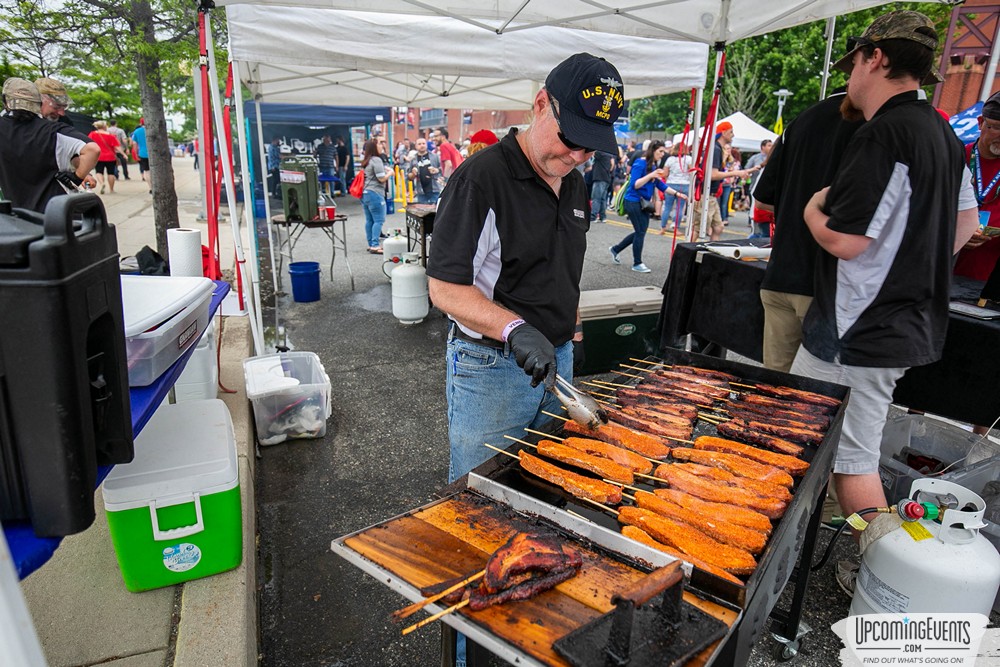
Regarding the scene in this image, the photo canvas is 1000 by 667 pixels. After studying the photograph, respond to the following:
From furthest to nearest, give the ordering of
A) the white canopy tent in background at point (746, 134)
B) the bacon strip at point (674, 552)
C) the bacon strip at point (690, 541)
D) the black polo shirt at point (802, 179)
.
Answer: the white canopy tent in background at point (746, 134), the black polo shirt at point (802, 179), the bacon strip at point (690, 541), the bacon strip at point (674, 552)

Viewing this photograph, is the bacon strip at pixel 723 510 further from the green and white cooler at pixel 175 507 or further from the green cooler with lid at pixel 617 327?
the green cooler with lid at pixel 617 327

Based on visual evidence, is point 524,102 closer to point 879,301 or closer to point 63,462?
point 879,301

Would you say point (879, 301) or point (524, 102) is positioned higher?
point (524, 102)

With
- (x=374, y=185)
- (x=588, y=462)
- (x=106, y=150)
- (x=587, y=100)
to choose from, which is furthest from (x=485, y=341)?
(x=106, y=150)

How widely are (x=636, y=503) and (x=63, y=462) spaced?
5.07 ft

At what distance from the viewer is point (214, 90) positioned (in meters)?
4.98

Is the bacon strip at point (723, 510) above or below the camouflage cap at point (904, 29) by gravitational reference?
below

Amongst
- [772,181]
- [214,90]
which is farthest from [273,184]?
[772,181]

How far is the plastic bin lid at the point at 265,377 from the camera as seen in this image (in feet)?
13.7

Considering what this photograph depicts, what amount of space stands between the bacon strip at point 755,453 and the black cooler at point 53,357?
1.98m

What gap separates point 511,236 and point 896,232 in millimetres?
1812

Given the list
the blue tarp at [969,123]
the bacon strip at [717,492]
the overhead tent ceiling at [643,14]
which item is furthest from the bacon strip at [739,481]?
the blue tarp at [969,123]

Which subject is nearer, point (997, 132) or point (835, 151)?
point (835, 151)

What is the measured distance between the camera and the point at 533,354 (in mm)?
2049
